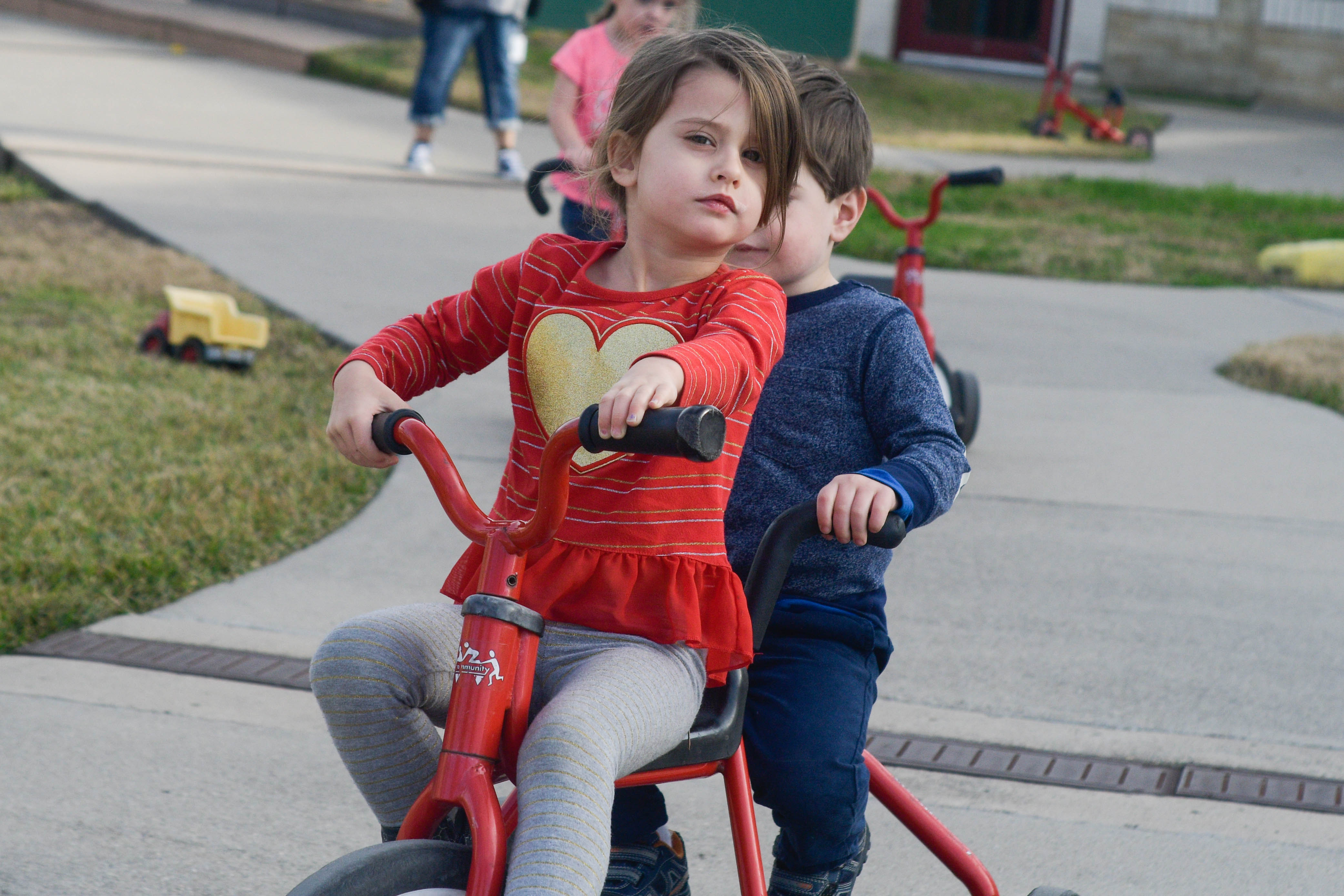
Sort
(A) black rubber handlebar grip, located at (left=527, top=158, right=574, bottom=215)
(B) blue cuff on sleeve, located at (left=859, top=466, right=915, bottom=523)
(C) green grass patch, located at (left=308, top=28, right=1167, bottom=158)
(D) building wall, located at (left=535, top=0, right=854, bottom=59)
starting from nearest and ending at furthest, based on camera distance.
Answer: (B) blue cuff on sleeve, located at (left=859, top=466, right=915, bottom=523), (A) black rubber handlebar grip, located at (left=527, top=158, right=574, bottom=215), (C) green grass patch, located at (left=308, top=28, right=1167, bottom=158), (D) building wall, located at (left=535, top=0, right=854, bottom=59)

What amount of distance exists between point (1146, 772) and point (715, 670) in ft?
4.73

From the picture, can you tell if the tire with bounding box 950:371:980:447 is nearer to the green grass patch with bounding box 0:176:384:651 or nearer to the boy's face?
the green grass patch with bounding box 0:176:384:651

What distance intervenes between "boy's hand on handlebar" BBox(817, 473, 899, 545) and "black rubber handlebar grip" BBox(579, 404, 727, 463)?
23 cm

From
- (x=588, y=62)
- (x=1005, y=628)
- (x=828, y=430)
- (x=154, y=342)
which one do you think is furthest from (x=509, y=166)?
(x=828, y=430)

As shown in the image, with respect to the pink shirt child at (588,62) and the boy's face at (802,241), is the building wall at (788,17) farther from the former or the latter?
the boy's face at (802,241)

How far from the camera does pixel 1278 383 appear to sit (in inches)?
241

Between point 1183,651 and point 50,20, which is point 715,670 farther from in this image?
point 50,20

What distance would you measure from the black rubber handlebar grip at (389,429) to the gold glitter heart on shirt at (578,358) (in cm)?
18

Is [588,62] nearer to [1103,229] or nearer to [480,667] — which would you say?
[480,667]

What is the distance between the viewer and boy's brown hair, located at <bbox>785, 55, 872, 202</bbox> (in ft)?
6.97

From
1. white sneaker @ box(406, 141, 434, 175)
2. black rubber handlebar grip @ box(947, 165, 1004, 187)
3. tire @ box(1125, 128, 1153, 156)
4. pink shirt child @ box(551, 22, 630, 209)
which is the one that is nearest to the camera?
black rubber handlebar grip @ box(947, 165, 1004, 187)

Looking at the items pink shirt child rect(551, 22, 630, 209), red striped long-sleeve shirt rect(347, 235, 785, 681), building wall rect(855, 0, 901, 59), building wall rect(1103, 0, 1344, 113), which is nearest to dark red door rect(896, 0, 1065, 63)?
building wall rect(855, 0, 901, 59)

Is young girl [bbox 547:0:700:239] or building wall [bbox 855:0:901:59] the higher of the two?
young girl [bbox 547:0:700:239]

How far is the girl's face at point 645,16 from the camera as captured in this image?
4723 millimetres
